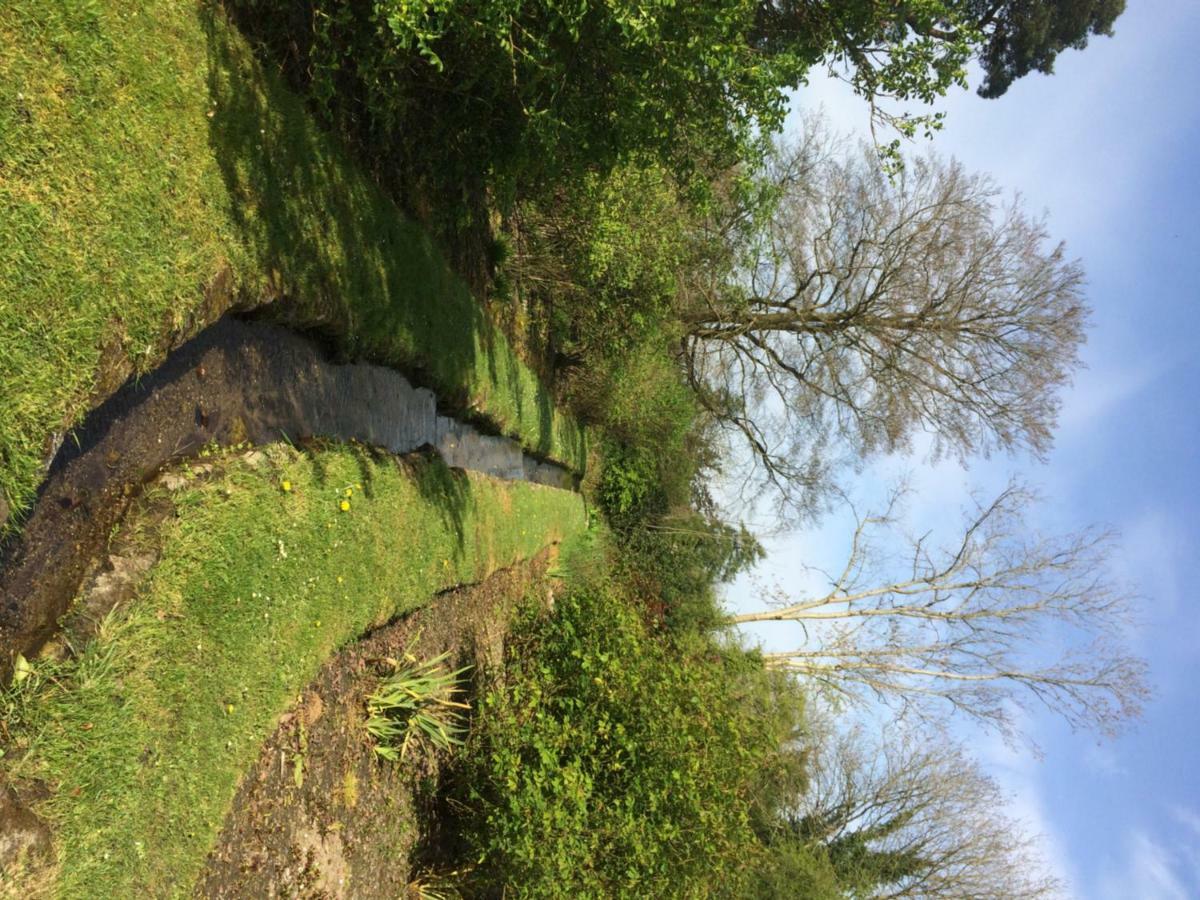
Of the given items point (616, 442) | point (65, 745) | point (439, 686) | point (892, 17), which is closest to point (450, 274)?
point (439, 686)

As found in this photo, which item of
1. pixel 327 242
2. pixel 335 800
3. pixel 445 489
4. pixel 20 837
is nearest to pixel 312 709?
pixel 335 800

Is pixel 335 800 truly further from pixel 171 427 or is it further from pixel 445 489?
pixel 445 489

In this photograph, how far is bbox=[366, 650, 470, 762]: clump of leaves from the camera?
6.79 meters

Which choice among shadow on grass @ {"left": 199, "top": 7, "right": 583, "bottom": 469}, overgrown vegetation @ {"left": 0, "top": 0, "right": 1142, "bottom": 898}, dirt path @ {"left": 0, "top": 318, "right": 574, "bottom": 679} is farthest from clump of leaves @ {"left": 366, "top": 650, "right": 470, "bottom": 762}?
shadow on grass @ {"left": 199, "top": 7, "right": 583, "bottom": 469}

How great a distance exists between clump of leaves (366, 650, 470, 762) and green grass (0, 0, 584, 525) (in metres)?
2.76

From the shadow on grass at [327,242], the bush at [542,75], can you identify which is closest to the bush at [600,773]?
the shadow on grass at [327,242]

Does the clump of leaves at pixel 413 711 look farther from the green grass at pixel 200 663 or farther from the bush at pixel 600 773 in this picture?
the green grass at pixel 200 663

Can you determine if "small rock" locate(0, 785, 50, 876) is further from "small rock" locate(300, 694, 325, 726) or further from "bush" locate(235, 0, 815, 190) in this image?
"bush" locate(235, 0, 815, 190)

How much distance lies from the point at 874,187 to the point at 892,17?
8.34 metres

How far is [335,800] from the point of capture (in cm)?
611

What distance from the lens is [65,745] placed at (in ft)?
12.4

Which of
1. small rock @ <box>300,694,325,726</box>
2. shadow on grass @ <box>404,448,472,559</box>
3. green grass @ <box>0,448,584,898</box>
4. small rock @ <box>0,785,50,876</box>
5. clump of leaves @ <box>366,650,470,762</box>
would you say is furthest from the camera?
shadow on grass @ <box>404,448,472,559</box>

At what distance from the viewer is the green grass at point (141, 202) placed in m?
3.71

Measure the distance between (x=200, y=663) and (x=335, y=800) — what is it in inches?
78.1
